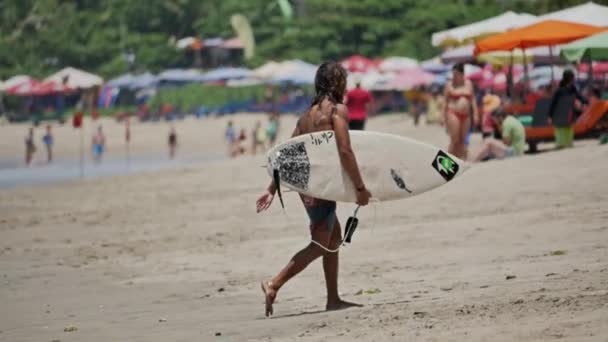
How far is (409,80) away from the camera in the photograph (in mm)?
45469

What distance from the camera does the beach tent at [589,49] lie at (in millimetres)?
19500

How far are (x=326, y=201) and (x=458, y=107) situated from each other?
420 inches

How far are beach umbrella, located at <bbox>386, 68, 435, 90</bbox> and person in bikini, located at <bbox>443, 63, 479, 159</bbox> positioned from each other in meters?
26.4

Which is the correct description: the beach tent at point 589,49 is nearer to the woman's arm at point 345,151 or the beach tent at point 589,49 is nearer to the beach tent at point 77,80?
the woman's arm at point 345,151

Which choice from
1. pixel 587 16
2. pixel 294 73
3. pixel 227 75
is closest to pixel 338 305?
pixel 587 16

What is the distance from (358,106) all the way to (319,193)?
11149 mm

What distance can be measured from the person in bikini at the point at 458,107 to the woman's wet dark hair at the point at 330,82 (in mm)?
10425

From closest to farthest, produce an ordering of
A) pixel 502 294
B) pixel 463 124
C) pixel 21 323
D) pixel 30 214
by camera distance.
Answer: pixel 502 294, pixel 21 323, pixel 463 124, pixel 30 214

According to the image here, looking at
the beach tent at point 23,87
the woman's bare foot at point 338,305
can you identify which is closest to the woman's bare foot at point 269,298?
the woman's bare foot at point 338,305

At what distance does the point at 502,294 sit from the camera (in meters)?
7.72

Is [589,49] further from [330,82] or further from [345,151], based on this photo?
[345,151]

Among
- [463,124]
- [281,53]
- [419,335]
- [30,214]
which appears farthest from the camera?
[281,53]

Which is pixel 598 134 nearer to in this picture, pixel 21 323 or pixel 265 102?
pixel 21 323

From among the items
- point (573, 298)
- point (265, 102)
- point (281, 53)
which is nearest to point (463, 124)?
point (573, 298)
